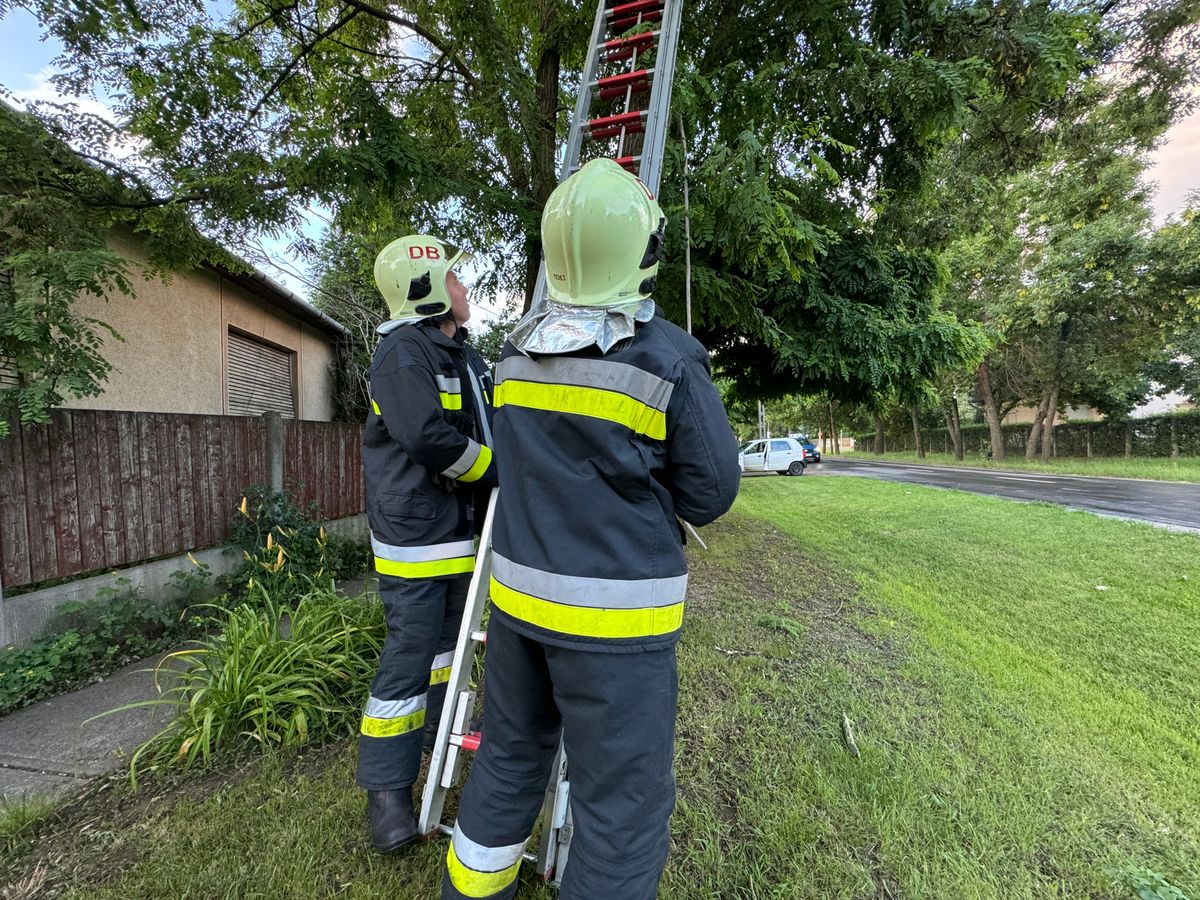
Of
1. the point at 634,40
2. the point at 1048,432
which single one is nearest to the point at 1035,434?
the point at 1048,432

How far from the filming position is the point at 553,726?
1.42 meters

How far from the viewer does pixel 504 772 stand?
53.7 inches

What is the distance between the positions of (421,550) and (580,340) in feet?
3.56

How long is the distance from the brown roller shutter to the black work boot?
5.44 meters

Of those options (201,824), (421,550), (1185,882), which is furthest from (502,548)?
(1185,882)

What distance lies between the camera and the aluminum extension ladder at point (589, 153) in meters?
1.68

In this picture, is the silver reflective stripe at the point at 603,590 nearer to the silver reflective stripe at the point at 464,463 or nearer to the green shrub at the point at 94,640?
the silver reflective stripe at the point at 464,463

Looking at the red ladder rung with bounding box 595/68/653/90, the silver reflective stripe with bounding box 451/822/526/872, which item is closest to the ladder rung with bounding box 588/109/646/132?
the red ladder rung with bounding box 595/68/653/90

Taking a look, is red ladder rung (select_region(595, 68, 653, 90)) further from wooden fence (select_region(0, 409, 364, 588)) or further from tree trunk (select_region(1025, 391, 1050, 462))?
tree trunk (select_region(1025, 391, 1050, 462))

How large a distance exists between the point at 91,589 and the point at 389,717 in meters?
2.86

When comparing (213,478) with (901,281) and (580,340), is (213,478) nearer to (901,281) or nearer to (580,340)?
Result: (580,340)

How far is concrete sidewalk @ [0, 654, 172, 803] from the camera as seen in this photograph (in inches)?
84.2

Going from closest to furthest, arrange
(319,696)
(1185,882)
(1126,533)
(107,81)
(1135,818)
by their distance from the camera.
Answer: (1185,882) → (1135,818) → (319,696) → (107,81) → (1126,533)

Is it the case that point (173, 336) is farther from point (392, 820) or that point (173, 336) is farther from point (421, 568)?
point (392, 820)
